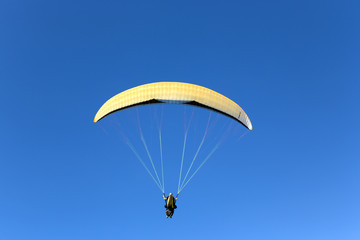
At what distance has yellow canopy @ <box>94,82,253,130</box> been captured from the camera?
78.3ft

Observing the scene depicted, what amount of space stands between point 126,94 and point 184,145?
6.32 meters

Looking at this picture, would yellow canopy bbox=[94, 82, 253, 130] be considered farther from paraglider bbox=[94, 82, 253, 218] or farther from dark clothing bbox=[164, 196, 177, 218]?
dark clothing bbox=[164, 196, 177, 218]

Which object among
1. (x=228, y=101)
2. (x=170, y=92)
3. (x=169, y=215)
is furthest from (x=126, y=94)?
(x=169, y=215)

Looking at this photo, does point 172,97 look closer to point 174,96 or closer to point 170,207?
point 174,96

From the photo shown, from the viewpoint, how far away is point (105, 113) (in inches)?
1021

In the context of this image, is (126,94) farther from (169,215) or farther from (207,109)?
(169,215)

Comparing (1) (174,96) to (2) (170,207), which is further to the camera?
(2) (170,207)

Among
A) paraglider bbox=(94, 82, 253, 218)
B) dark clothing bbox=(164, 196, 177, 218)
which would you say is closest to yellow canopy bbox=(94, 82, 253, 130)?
paraglider bbox=(94, 82, 253, 218)

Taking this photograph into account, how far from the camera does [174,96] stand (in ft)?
78.4

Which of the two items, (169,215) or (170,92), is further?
(169,215)

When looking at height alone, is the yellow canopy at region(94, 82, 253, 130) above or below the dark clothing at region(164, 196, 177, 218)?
above

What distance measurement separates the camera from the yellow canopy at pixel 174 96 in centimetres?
2388

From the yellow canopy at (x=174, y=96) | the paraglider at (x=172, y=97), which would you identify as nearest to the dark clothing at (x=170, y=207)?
the paraglider at (x=172, y=97)

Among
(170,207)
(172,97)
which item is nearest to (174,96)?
(172,97)
